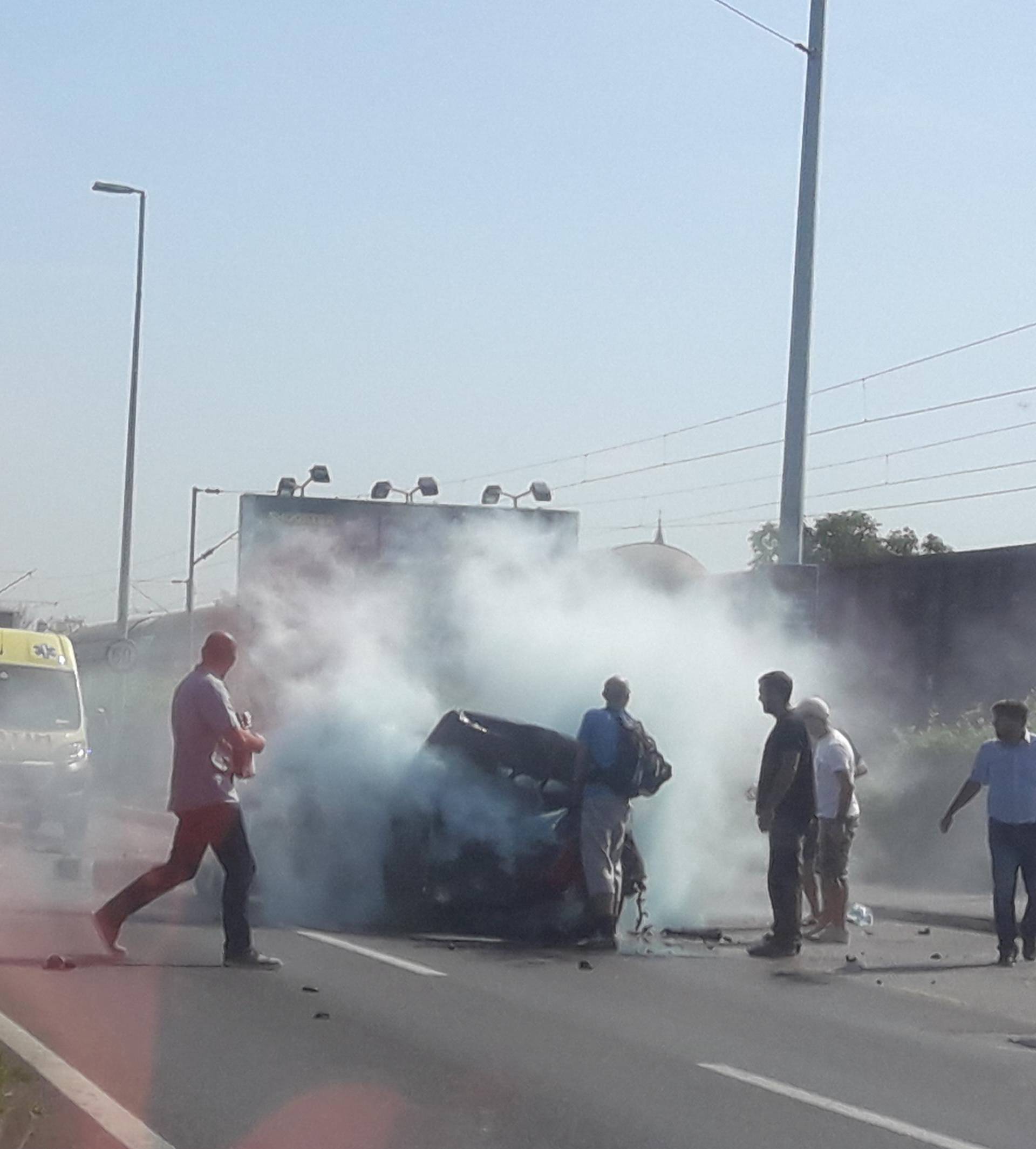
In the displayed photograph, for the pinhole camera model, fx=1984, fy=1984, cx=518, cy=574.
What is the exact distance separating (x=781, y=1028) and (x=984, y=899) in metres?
7.99

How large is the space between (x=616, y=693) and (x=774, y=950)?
6.09 feet

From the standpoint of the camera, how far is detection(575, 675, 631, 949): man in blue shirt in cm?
1200

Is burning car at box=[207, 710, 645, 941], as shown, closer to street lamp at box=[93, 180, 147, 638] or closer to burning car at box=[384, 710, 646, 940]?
burning car at box=[384, 710, 646, 940]

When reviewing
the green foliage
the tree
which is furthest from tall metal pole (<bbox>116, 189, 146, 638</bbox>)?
the tree

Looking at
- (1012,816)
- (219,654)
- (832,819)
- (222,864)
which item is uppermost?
(219,654)

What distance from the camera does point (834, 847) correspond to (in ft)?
43.6

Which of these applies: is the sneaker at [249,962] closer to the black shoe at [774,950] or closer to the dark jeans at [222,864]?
the dark jeans at [222,864]

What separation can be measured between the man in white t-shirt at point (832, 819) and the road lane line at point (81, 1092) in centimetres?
648

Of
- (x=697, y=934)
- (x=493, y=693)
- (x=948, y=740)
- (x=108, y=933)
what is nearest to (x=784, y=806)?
(x=697, y=934)

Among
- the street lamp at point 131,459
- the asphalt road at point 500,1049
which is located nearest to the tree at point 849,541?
the street lamp at point 131,459

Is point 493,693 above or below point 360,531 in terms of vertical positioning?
below

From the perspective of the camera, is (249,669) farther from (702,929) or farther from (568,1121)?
(568,1121)

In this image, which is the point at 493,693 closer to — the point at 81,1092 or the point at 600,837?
the point at 600,837

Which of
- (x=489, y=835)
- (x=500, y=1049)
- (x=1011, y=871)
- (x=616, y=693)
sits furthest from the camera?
(x=1011, y=871)
